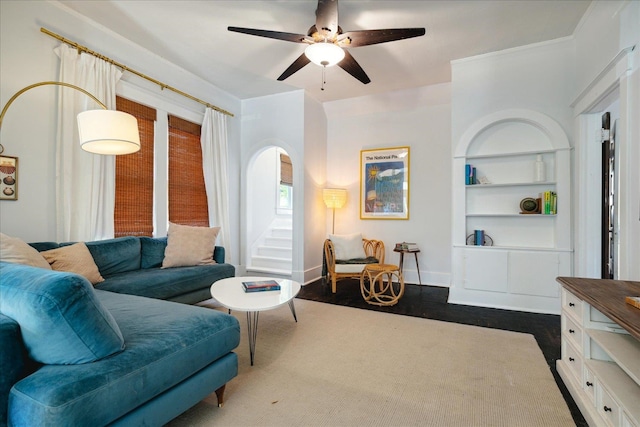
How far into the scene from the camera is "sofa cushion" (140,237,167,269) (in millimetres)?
3598

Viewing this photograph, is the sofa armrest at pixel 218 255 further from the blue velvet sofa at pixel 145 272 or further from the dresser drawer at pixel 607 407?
the dresser drawer at pixel 607 407

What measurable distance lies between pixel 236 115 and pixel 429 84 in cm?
328

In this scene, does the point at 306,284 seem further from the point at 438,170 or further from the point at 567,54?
the point at 567,54

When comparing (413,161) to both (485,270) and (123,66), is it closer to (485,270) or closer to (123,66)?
(485,270)

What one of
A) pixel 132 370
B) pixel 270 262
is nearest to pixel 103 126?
pixel 132 370

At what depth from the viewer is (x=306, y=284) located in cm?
500

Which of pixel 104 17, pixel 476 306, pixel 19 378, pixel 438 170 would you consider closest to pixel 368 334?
pixel 476 306

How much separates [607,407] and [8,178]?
457cm

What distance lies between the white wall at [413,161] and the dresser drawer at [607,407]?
332 centimetres

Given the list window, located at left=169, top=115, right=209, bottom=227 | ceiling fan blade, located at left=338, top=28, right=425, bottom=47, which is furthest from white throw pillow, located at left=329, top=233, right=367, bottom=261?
ceiling fan blade, located at left=338, top=28, right=425, bottom=47

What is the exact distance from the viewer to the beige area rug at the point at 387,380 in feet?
5.78

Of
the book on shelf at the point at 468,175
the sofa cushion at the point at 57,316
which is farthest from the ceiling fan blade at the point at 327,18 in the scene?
Answer: the sofa cushion at the point at 57,316

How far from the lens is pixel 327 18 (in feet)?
8.74

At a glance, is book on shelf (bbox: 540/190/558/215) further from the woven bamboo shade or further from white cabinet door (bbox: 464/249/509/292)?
the woven bamboo shade
